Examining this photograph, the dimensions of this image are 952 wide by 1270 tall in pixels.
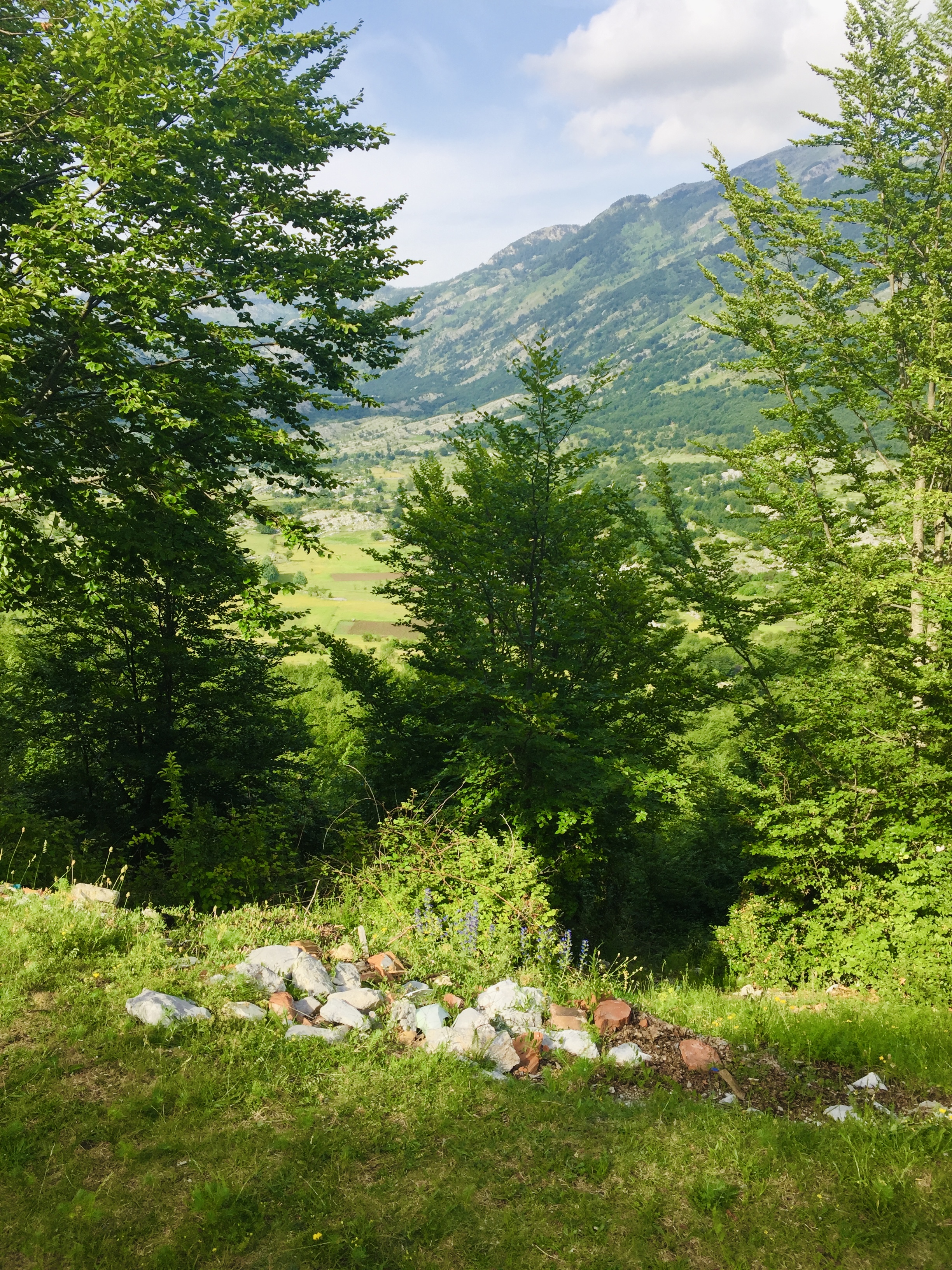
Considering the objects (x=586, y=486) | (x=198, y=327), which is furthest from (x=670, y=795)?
(x=198, y=327)

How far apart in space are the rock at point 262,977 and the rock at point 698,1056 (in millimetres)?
3150

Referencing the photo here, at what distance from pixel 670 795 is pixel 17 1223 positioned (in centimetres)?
975

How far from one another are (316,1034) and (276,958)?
95 centimetres

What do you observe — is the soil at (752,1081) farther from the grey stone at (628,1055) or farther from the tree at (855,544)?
the tree at (855,544)

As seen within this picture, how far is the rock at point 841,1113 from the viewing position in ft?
14.7

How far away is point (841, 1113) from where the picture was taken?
15.2ft

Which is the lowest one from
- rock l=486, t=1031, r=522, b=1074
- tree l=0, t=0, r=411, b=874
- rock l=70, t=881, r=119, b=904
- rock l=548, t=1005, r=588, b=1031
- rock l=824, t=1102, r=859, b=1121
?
rock l=824, t=1102, r=859, b=1121

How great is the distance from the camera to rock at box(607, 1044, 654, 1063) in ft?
16.3

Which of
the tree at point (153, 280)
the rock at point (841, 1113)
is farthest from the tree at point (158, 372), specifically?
the rock at point (841, 1113)

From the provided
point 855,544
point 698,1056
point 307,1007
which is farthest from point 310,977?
point 855,544

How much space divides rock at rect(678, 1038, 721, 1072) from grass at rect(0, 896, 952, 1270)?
505 millimetres

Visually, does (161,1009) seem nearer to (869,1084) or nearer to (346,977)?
(346,977)

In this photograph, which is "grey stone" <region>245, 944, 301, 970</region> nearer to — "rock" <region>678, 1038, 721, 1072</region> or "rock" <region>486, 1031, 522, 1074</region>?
"rock" <region>486, 1031, 522, 1074</region>

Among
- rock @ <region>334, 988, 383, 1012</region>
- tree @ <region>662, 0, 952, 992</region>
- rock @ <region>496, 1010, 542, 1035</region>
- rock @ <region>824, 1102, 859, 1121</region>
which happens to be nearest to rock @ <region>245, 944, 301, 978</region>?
rock @ <region>334, 988, 383, 1012</region>
